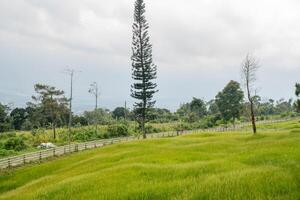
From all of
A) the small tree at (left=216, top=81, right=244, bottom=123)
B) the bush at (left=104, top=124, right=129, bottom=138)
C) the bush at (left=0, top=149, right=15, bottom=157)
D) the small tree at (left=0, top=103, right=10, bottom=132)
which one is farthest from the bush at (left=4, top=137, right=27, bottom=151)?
the small tree at (left=216, top=81, right=244, bottom=123)

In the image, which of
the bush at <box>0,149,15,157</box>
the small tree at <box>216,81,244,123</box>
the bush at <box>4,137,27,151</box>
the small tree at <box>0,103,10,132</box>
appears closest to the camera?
the bush at <box>0,149,15,157</box>

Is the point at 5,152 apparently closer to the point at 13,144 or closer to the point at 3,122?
the point at 13,144

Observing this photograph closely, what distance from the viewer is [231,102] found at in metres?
105

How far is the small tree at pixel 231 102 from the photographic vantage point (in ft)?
343

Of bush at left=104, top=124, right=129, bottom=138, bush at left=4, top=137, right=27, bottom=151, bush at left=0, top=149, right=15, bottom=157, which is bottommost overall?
bush at left=0, top=149, right=15, bottom=157

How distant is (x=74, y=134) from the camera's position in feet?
253

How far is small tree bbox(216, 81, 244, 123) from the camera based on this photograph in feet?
343

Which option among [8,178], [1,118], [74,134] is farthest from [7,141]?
[1,118]

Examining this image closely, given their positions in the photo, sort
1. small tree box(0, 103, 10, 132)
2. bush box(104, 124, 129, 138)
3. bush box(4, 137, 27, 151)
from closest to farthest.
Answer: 1. bush box(4, 137, 27, 151)
2. bush box(104, 124, 129, 138)
3. small tree box(0, 103, 10, 132)

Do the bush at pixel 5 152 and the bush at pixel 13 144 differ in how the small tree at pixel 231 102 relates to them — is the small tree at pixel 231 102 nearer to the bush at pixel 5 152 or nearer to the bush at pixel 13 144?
the bush at pixel 13 144

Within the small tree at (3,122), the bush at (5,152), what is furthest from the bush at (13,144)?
the small tree at (3,122)

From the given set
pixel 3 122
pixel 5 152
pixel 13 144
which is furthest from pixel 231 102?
pixel 5 152

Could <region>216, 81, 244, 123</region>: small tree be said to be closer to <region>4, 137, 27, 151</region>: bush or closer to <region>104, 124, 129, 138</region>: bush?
<region>104, 124, 129, 138</region>: bush

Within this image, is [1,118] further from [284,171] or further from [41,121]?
[284,171]
